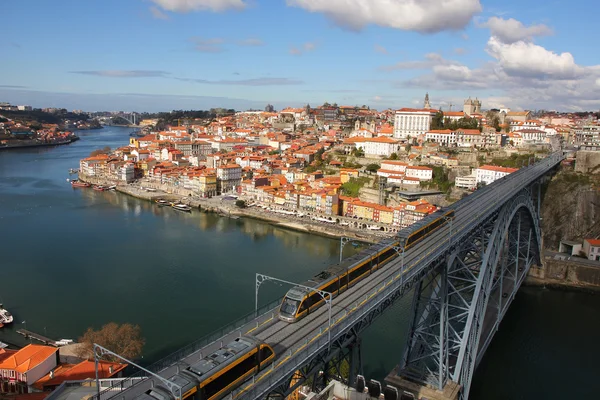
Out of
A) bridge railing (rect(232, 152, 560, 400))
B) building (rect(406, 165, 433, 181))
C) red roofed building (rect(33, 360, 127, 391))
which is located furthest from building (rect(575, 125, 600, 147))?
red roofed building (rect(33, 360, 127, 391))

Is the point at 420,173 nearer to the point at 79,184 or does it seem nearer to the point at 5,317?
the point at 5,317

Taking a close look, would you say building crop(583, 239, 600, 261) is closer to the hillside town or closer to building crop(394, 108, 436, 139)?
the hillside town

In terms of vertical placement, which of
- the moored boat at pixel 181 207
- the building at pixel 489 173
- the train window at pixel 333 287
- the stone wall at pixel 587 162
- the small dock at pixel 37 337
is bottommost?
the small dock at pixel 37 337

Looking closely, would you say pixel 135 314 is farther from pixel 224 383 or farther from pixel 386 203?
pixel 386 203

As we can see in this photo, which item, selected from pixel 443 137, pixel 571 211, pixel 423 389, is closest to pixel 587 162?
pixel 571 211

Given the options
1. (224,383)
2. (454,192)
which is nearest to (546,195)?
→ (454,192)

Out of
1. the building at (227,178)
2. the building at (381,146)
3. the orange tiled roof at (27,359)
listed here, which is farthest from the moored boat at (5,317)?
the building at (381,146)

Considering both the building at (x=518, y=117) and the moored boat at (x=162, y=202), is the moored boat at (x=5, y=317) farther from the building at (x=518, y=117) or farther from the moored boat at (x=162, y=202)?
A: the building at (x=518, y=117)
